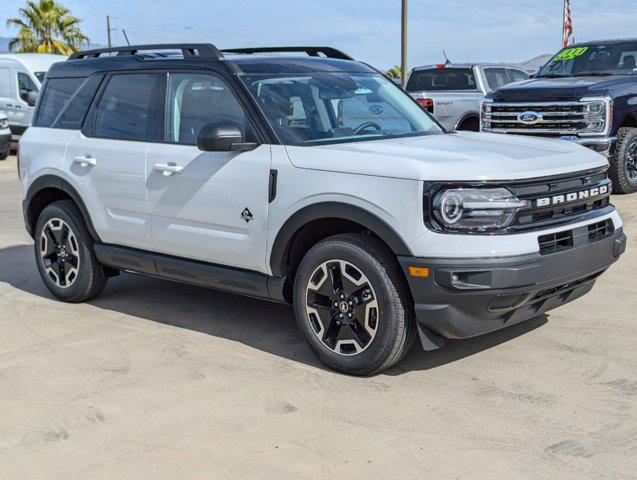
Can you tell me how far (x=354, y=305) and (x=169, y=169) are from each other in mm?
1612

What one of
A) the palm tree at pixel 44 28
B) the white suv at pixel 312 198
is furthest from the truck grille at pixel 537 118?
the palm tree at pixel 44 28

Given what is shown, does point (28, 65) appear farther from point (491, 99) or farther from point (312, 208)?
point (312, 208)

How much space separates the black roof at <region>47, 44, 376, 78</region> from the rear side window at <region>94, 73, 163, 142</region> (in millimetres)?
98

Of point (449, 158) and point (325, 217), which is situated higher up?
point (449, 158)

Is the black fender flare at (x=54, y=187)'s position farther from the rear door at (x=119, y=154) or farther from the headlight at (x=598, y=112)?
the headlight at (x=598, y=112)

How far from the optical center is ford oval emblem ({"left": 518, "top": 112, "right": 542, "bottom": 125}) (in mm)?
11172

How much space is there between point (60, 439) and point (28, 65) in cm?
Answer: 1695


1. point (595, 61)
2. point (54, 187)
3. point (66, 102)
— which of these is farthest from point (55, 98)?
point (595, 61)

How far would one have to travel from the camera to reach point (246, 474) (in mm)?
3643

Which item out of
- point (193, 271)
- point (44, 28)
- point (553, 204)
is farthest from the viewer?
point (44, 28)

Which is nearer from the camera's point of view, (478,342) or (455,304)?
(455,304)

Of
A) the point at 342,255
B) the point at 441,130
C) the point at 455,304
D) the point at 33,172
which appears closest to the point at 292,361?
the point at 342,255

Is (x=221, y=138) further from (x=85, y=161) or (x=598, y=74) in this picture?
(x=598, y=74)

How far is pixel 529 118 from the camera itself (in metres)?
11.3
